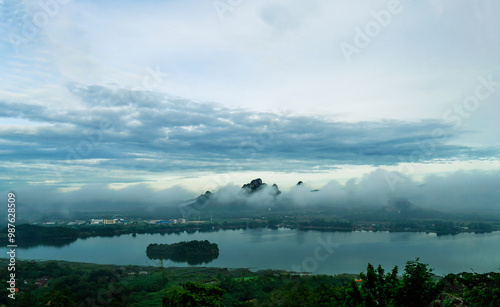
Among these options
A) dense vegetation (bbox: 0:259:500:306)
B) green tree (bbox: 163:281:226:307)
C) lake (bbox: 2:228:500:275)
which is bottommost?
lake (bbox: 2:228:500:275)

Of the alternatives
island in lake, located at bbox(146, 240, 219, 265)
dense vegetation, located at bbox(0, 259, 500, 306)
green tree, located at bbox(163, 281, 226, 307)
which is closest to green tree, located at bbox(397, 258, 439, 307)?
dense vegetation, located at bbox(0, 259, 500, 306)

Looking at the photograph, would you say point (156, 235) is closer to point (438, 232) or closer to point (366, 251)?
point (366, 251)

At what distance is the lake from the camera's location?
116 feet

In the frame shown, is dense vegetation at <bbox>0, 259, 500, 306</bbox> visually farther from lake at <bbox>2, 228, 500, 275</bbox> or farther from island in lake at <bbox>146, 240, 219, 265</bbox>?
island in lake at <bbox>146, 240, 219, 265</bbox>

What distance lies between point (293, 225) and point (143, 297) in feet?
220

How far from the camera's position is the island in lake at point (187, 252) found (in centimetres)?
4047

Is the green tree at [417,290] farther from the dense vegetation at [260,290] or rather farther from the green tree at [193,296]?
the green tree at [193,296]

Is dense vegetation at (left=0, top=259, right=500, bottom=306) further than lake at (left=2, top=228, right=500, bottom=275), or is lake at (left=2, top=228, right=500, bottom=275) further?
lake at (left=2, top=228, right=500, bottom=275)

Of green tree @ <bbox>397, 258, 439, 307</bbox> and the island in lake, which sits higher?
green tree @ <bbox>397, 258, 439, 307</bbox>

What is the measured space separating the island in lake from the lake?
4.13 feet

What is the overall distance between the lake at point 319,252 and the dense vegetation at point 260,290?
12.4 metres

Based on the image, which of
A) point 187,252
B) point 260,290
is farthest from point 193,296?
point 187,252

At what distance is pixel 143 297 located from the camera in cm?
1792

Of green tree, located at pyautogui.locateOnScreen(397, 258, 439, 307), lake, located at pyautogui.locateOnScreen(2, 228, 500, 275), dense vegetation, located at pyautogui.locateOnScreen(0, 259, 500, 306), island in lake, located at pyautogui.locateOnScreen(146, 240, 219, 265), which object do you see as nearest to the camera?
dense vegetation, located at pyautogui.locateOnScreen(0, 259, 500, 306)
